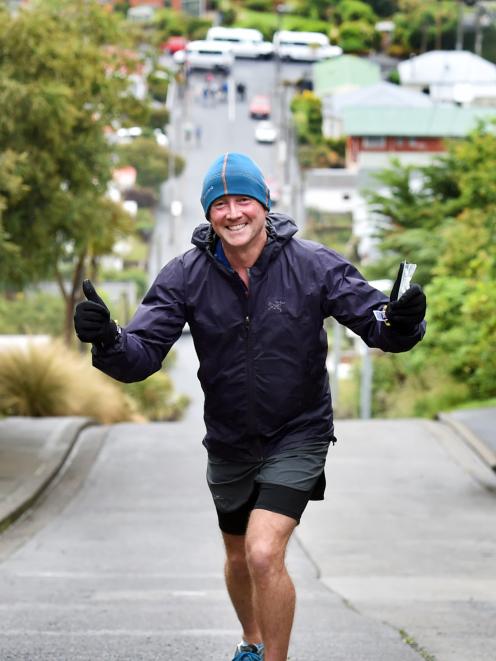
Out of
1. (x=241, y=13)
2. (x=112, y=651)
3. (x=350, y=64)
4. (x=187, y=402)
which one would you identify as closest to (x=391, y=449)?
(x=112, y=651)

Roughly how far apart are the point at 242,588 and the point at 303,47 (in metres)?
108

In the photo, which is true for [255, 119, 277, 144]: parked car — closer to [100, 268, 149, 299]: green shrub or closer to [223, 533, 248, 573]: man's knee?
[100, 268, 149, 299]: green shrub

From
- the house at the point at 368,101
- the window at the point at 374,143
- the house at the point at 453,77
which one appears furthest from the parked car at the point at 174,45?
the window at the point at 374,143

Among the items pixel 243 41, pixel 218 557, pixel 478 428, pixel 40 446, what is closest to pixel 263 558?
pixel 218 557

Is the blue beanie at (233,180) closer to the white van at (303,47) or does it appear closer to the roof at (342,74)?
the roof at (342,74)

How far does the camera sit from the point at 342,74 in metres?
99.9

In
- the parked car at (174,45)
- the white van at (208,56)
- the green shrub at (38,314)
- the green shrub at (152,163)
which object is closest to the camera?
the green shrub at (38,314)

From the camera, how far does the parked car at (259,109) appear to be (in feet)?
333

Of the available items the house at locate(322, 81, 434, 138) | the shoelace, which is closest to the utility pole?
the house at locate(322, 81, 434, 138)

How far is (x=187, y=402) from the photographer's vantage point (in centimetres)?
4900

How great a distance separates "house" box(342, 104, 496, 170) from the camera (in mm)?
75562

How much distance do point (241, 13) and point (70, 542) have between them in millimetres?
116481

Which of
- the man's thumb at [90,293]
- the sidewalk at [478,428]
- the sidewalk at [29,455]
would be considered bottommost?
the sidewalk at [478,428]

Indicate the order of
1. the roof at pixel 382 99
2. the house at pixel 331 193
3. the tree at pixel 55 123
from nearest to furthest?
the tree at pixel 55 123, the house at pixel 331 193, the roof at pixel 382 99
